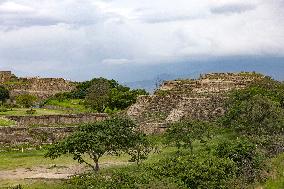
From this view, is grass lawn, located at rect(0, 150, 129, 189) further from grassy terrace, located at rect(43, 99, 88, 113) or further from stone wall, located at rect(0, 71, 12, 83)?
stone wall, located at rect(0, 71, 12, 83)

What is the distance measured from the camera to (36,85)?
79.3 m

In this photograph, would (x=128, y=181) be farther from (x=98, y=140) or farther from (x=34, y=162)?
(x=34, y=162)

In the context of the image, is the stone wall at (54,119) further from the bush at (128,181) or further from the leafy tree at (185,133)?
the bush at (128,181)

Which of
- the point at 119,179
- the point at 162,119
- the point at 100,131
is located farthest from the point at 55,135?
the point at 119,179

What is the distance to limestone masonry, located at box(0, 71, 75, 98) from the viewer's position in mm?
77188

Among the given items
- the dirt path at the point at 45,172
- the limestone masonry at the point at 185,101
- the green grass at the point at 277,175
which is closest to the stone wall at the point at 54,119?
the limestone masonry at the point at 185,101

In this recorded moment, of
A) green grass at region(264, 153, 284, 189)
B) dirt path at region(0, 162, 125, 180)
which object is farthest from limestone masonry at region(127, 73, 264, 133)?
green grass at region(264, 153, 284, 189)

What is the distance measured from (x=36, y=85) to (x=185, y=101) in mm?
30621

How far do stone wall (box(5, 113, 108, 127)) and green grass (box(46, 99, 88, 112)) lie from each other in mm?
9265

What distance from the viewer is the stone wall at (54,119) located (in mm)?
51062

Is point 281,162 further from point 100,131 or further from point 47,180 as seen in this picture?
point 47,180

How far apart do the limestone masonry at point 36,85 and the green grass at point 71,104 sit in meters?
8.69

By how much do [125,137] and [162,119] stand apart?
19595mm

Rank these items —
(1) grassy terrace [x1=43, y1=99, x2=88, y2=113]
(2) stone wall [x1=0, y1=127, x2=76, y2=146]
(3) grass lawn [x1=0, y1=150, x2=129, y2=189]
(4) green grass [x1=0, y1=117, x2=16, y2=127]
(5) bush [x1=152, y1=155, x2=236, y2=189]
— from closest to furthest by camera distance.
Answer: (5) bush [x1=152, y1=155, x2=236, y2=189]
(3) grass lawn [x1=0, y1=150, x2=129, y2=189]
(2) stone wall [x1=0, y1=127, x2=76, y2=146]
(4) green grass [x1=0, y1=117, x2=16, y2=127]
(1) grassy terrace [x1=43, y1=99, x2=88, y2=113]
